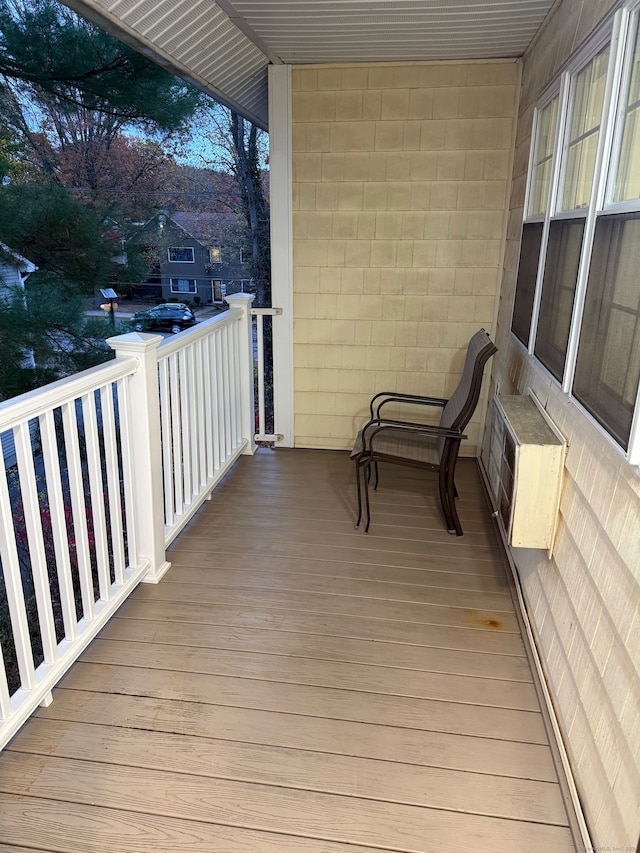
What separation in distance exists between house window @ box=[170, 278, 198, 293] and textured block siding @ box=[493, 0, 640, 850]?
13.4 feet

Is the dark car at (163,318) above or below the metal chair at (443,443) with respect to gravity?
above

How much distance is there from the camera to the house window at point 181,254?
6062 millimetres

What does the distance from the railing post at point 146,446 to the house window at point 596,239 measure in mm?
1666

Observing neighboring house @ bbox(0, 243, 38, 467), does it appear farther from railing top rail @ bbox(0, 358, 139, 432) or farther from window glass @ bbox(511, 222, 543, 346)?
window glass @ bbox(511, 222, 543, 346)

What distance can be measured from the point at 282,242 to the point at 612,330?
2.95 m

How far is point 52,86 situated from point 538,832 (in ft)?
21.4

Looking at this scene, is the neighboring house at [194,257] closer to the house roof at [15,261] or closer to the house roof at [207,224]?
the house roof at [207,224]

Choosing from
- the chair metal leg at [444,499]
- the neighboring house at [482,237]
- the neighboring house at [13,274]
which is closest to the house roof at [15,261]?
the neighboring house at [13,274]

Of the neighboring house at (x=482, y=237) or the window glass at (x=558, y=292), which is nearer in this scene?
the neighboring house at (x=482, y=237)

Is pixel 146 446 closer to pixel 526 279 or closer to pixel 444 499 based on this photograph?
pixel 444 499

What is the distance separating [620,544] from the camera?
151 cm

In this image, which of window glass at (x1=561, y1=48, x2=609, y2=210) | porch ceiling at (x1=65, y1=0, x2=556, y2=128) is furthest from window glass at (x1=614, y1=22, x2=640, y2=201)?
porch ceiling at (x1=65, y1=0, x2=556, y2=128)

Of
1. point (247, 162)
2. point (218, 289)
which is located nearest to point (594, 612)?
point (218, 289)

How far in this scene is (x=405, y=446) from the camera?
3453mm
